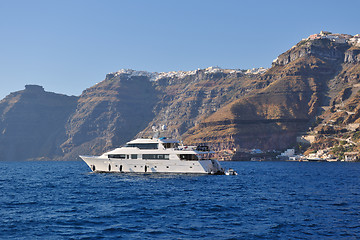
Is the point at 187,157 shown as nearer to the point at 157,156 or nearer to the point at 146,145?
the point at 157,156

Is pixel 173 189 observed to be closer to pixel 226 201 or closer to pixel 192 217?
pixel 226 201

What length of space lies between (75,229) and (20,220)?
6170 mm

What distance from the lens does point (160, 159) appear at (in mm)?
70062

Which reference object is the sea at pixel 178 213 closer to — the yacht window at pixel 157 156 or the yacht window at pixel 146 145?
the yacht window at pixel 157 156

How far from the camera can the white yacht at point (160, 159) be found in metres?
69.3

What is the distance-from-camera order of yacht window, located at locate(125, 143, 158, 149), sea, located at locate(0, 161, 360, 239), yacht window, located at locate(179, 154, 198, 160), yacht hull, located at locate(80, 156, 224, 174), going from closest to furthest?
sea, located at locate(0, 161, 360, 239)
yacht hull, located at locate(80, 156, 224, 174)
yacht window, located at locate(179, 154, 198, 160)
yacht window, located at locate(125, 143, 158, 149)

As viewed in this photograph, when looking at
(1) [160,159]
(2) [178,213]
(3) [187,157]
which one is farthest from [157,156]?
(2) [178,213]

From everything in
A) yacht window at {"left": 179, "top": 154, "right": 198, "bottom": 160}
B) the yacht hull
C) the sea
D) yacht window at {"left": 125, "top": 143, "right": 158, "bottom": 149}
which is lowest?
the sea

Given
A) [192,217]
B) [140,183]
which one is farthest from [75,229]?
[140,183]

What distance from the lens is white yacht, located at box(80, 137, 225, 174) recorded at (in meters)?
69.3

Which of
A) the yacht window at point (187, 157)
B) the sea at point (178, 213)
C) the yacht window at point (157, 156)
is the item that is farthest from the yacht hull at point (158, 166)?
the sea at point (178, 213)

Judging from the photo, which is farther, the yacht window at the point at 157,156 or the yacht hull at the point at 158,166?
the yacht window at the point at 157,156

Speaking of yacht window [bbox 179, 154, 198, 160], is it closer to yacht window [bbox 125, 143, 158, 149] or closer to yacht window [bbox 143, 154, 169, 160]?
yacht window [bbox 143, 154, 169, 160]

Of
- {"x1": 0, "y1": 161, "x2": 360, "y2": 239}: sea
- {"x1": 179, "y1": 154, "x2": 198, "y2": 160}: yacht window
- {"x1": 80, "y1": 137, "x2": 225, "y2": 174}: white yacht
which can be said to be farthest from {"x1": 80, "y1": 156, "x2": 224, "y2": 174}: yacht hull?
{"x1": 0, "y1": 161, "x2": 360, "y2": 239}: sea
